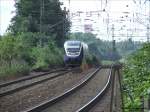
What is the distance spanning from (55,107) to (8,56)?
25313mm

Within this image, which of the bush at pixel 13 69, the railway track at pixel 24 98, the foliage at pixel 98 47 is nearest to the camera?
the railway track at pixel 24 98

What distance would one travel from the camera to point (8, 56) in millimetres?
44688

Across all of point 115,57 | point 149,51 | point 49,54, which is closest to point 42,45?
point 49,54

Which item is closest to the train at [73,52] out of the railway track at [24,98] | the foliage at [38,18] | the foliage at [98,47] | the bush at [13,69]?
the bush at [13,69]

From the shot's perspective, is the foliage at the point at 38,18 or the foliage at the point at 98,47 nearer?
the foliage at the point at 38,18

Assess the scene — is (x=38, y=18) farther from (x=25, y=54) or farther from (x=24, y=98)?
(x=24, y=98)

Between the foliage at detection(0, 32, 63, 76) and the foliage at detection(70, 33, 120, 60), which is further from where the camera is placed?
the foliage at detection(70, 33, 120, 60)

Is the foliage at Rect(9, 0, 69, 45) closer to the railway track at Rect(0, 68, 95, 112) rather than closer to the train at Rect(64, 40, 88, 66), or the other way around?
the train at Rect(64, 40, 88, 66)

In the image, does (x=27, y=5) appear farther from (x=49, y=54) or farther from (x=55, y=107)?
(x=55, y=107)

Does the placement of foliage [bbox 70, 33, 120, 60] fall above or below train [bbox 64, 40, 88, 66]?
below

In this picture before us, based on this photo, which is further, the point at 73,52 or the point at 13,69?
the point at 73,52

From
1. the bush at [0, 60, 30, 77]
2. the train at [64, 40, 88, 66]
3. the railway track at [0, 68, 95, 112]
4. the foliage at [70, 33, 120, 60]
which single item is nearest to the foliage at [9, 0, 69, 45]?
the train at [64, 40, 88, 66]

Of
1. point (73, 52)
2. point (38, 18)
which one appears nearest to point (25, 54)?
point (73, 52)

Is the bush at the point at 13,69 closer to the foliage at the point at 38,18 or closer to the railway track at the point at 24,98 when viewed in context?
the railway track at the point at 24,98
